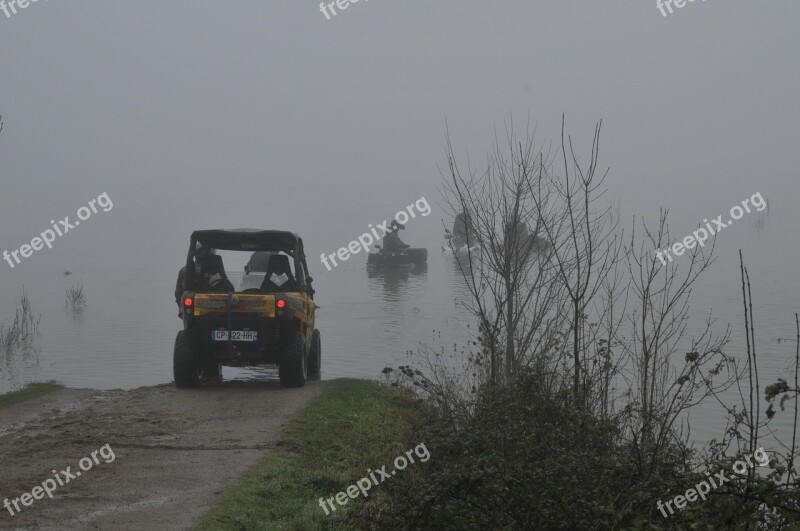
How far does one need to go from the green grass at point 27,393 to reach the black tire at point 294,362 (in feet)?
12.8

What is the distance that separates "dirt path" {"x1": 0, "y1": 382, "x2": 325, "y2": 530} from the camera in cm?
763

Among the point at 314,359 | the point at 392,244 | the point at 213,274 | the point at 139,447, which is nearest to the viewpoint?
the point at 139,447

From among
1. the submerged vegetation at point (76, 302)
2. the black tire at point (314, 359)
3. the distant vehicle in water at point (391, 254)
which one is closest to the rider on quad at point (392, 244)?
the distant vehicle in water at point (391, 254)

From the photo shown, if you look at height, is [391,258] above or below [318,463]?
above

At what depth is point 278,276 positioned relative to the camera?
15.9 m

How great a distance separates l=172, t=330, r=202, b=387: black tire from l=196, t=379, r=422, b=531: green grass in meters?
2.34

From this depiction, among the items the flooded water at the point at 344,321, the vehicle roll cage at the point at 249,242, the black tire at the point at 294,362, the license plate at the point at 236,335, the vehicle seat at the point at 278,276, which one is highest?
the vehicle roll cage at the point at 249,242

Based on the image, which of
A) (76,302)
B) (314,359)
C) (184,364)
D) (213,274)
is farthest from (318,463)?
(76,302)

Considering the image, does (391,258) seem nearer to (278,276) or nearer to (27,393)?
(278,276)

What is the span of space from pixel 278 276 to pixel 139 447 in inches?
233

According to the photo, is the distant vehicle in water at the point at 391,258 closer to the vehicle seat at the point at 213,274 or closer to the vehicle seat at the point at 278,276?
the vehicle seat at the point at 278,276

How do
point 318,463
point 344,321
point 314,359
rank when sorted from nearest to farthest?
point 318,463 → point 314,359 → point 344,321

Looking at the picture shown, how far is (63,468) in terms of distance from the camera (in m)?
9.18

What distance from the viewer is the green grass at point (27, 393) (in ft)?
45.8
